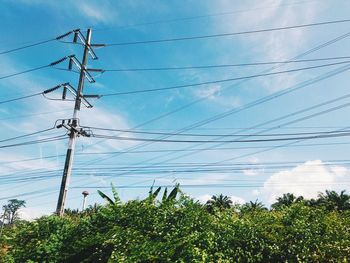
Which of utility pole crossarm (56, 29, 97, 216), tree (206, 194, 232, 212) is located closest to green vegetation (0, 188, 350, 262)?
tree (206, 194, 232, 212)

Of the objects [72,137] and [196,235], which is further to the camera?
[72,137]

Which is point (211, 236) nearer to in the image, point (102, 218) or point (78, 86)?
point (102, 218)

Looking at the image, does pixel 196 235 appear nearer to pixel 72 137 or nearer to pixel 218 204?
pixel 218 204

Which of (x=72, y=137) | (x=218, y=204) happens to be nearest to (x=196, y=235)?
(x=218, y=204)

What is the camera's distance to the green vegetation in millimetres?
9195

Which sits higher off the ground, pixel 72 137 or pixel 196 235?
pixel 72 137

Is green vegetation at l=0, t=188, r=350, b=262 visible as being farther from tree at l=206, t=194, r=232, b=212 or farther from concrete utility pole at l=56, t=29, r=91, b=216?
concrete utility pole at l=56, t=29, r=91, b=216

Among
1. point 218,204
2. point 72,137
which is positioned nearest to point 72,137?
point 72,137

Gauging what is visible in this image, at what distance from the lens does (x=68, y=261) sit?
1102 centimetres

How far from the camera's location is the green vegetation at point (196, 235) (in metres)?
9.20

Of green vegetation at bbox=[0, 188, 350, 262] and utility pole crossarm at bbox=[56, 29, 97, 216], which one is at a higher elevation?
utility pole crossarm at bbox=[56, 29, 97, 216]

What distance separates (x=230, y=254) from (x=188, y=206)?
191 centimetres

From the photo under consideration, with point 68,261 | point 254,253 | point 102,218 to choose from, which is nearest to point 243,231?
point 254,253

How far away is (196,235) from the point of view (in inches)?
366
